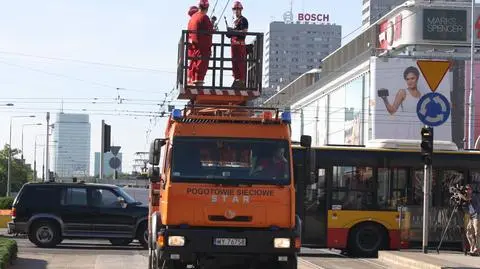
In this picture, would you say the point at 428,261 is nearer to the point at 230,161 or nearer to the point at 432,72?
the point at 432,72

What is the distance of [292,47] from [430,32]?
72.9 meters

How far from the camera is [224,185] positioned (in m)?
12.8

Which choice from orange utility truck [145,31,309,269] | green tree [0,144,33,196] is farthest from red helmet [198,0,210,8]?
green tree [0,144,33,196]

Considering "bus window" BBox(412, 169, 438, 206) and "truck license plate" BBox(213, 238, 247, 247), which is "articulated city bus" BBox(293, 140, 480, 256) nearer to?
"bus window" BBox(412, 169, 438, 206)

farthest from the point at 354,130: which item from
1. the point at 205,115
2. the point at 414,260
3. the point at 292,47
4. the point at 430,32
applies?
the point at 292,47

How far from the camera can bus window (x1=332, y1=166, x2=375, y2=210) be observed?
2291 cm

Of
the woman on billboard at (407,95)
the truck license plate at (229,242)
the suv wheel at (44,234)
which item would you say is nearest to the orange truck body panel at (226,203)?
the truck license plate at (229,242)

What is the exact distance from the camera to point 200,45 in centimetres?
1556

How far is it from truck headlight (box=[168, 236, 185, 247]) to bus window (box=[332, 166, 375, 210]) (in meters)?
10.8

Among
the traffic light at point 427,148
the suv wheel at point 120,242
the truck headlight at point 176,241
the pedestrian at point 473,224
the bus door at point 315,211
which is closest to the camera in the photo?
the truck headlight at point 176,241

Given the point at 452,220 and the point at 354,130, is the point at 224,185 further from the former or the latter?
the point at 354,130

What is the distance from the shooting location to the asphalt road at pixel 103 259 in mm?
18078

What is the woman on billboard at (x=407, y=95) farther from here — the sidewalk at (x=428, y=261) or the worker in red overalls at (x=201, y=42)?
the worker in red overalls at (x=201, y=42)

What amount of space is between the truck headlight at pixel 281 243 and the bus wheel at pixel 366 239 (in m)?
10.5
